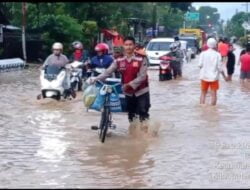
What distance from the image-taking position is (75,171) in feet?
30.6

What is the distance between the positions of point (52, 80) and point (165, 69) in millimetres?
9763

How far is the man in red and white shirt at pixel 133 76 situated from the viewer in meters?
11.6

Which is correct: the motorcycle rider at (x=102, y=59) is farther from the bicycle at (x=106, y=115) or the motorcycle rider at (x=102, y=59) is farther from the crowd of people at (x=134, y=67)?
the bicycle at (x=106, y=115)

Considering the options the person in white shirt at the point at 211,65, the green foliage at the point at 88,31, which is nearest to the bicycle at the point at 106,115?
the person in white shirt at the point at 211,65

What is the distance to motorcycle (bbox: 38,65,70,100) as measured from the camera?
17.7 metres

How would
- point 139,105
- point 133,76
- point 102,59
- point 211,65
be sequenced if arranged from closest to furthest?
point 133,76 → point 139,105 → point 102,59 → point 211,65

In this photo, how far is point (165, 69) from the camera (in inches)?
1059

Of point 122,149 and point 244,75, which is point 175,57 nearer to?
point 244,75

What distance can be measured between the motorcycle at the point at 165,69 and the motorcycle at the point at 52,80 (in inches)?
373

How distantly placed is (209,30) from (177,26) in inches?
2240

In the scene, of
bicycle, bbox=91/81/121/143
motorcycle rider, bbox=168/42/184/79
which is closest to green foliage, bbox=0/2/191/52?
motorcycle rider, bbox=168/42/184/79

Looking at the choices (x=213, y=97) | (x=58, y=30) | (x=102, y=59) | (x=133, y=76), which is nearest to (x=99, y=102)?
(x=133, y=76)

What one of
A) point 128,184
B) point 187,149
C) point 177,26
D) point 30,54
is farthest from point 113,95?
point 177,26

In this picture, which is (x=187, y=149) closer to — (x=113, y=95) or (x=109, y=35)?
(x=113, y=95)
